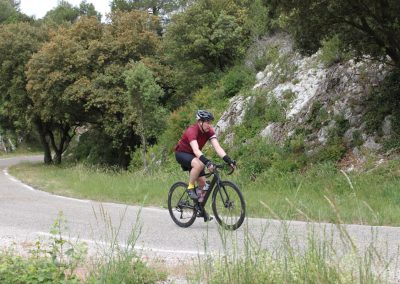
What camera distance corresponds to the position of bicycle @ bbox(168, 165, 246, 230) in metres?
7.65

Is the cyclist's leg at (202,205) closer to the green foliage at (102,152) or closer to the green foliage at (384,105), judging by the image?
the green foliage at (384,105)

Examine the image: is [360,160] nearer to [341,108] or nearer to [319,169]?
[319,169]

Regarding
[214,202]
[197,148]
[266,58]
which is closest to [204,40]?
[266,58]

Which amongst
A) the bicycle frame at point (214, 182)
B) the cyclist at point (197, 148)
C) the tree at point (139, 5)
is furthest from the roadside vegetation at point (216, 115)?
the tree at point (139, 5)

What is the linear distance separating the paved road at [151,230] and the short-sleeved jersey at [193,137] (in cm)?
140

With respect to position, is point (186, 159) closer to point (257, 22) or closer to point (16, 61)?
point (257, 22)

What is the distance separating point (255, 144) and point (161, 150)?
729 cm

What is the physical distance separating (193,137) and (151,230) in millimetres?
1761

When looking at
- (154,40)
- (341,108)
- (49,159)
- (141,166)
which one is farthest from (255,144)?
(49,159)

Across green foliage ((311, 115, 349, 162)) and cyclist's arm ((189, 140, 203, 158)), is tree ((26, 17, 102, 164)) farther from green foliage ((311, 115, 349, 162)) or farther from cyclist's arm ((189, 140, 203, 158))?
cyclist's arm ((189, 140, 203, 158))

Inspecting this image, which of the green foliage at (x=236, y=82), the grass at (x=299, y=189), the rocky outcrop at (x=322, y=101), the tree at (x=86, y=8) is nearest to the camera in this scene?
the grass at (x=299, y=189)

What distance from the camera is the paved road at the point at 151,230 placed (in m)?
5.93

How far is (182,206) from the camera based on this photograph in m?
9.02

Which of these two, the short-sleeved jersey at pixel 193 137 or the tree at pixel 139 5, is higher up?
the tree at pixel 139 5
